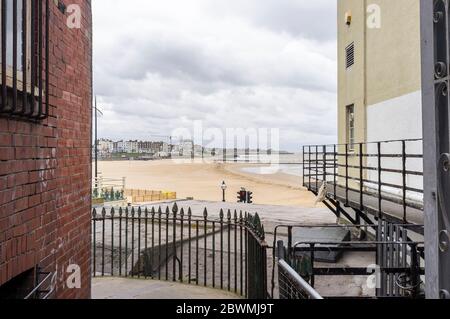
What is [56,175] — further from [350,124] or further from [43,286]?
[350,124]

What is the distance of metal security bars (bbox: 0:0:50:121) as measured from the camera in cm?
259

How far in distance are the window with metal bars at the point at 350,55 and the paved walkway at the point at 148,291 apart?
9.95 meters

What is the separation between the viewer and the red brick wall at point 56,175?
8.75 feet

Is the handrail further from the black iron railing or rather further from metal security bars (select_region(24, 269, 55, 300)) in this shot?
metal security bars (select_region(24, 269, 55, 300))

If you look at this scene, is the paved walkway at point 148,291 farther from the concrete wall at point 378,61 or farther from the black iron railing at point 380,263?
the concrete wall at point 378,61

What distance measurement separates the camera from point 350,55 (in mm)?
13891

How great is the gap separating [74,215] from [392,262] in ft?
16.2

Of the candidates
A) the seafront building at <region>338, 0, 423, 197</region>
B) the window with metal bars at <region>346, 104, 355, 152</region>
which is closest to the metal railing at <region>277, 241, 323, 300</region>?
the seafront building at <region>338, 0, 423, 197</region>

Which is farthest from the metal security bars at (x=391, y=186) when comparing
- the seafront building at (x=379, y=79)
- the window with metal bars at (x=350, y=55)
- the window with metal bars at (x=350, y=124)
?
the window with metal bars at (x=350, y=55)

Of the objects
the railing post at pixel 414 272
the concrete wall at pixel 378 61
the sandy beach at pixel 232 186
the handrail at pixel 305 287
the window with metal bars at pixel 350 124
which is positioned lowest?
the sandy beach at pixel 232 186

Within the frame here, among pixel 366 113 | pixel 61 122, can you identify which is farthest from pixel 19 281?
pixel 366 113

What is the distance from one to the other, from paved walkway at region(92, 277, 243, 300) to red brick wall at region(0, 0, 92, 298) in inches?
76.3

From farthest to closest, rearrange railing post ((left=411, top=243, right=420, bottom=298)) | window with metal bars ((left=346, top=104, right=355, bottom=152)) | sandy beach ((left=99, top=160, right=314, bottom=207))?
1. sandy beach ((left=99, top=160, right=314, bottom=207))
2. window with metal bars ((left=346, top=104, right=355, bottom=152))
3. railing post ((left=411, top=243, right=420, bottom=298))
